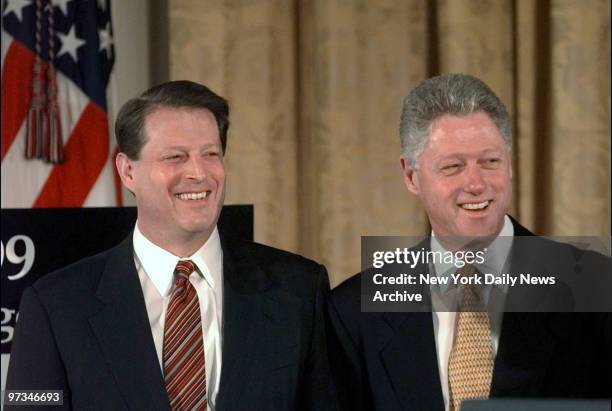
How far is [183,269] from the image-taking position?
2.05m

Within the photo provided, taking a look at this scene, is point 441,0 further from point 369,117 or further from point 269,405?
point 269,405

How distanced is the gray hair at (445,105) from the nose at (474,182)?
0.32 feet

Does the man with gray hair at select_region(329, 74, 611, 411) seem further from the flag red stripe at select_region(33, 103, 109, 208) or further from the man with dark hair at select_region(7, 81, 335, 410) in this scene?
the flag red stripe at select_region(33, 103, 109, 208)

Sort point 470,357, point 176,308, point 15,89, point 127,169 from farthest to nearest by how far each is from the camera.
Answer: point 15,89 → point 127,169 → point 176,308 → point 470,357

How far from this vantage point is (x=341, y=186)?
13.0ft

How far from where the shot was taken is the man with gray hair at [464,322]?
1914mm

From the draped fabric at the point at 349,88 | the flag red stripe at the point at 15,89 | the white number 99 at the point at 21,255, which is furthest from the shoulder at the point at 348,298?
the flag red stripe at the point at 15,89

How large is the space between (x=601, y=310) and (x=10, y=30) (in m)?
2.58

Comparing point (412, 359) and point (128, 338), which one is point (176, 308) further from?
point (412, 359)

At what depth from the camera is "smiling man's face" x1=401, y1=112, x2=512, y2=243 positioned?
1.94 m

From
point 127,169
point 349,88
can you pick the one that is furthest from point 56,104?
point 127,169

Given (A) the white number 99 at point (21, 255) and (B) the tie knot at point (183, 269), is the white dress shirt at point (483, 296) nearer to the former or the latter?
(B) the tie knot at point (183, 269)

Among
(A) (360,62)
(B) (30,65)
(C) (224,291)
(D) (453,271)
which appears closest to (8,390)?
(C) (224,291)

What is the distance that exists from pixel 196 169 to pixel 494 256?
1.97 feet
